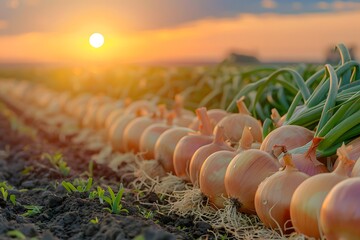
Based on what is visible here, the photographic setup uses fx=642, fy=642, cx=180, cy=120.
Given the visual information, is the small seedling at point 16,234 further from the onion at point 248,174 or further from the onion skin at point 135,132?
the onion skin at point 135,132

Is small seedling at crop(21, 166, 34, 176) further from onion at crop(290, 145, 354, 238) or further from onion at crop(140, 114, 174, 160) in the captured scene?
onion at crop(290, 145, 354, 238)

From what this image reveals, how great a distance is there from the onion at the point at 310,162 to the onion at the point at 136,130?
9.04 ft

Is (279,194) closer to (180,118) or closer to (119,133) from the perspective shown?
(180,118)

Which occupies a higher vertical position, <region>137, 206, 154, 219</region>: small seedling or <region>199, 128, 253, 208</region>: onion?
<region>199, 128, 253, 208</region>: onion

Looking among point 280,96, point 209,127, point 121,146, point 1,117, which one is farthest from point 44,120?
point 209,127

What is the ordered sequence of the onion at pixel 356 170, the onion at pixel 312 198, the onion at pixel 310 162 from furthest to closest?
the onion at pixel 310 162 < the onion at pixel 356 170 < the onion at pixel 312 198

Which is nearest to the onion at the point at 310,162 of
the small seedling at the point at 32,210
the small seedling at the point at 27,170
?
the small seedling at the point at 32,210

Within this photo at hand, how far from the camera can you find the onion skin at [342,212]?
266 cm

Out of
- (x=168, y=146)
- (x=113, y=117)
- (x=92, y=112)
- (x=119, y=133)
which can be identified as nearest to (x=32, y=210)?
(x=168, y=146)

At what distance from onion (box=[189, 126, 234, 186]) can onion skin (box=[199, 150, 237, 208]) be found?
0.77 feet

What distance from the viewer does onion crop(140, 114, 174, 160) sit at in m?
5.45

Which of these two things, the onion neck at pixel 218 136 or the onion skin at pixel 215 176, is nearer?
the onion skin at pixel 215 176

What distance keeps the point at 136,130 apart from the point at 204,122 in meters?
1.72

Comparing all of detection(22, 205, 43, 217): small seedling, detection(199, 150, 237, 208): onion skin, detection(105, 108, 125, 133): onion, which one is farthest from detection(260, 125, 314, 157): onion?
detection(105, 108, 125, 133): onion
